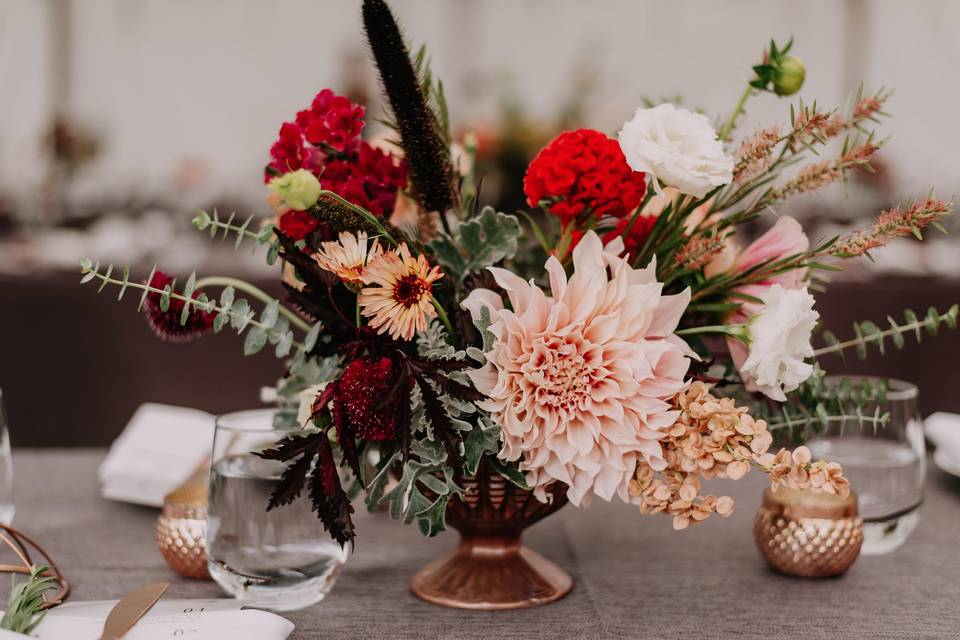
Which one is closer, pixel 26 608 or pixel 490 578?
pixel 26 608

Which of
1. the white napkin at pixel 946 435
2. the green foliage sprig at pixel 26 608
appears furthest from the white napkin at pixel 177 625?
the white napkin at pixel 946 435

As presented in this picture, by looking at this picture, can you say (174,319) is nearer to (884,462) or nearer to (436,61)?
(884,462)

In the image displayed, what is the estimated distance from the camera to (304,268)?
2.08 ft

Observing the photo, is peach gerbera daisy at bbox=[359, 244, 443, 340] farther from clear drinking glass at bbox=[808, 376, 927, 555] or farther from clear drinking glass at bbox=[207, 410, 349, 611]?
clear drinking glass at bbox=[808, 376, 927, 555]

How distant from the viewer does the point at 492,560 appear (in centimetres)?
74

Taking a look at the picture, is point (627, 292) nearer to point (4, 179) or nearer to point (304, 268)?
point (304, 268)

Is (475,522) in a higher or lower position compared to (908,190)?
lower

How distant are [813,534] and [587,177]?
0.38 meters

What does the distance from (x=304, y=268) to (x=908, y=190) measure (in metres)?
4.29

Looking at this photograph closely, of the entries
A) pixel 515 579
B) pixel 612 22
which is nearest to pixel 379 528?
pixel 515 579

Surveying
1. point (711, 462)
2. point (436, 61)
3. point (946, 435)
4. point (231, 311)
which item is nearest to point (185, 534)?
point (231, 311)

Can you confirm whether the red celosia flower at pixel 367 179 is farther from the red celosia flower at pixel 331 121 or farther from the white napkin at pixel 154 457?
the white napkin at pixel 154 457

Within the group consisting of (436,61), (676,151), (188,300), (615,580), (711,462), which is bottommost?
(615,580)

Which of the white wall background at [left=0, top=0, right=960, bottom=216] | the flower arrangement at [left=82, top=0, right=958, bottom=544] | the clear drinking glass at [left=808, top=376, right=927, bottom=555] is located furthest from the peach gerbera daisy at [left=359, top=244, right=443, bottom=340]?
the white wall background at [left=0, top=0, right=960, bottom=216]
